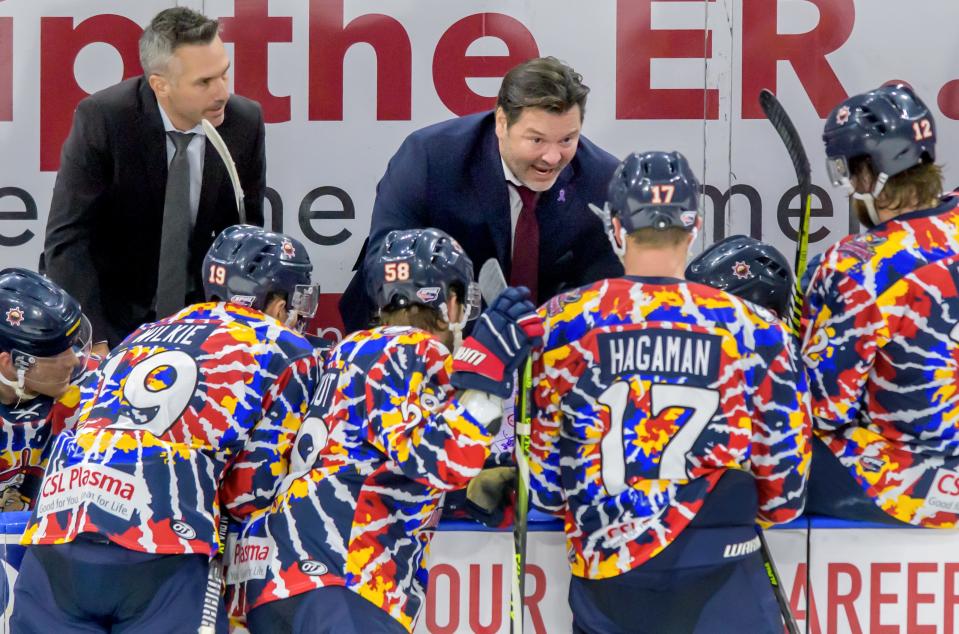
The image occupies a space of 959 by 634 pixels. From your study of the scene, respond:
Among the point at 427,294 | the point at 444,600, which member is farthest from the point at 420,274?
the point at 444,600

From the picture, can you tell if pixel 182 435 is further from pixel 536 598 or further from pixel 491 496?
pixel 536 598

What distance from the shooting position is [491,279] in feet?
14.6

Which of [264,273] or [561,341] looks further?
[264,273]

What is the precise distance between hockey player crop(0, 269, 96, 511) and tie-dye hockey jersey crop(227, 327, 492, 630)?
101cm

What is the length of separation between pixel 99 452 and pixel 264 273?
2.07 ft

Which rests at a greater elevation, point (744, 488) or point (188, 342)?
point (188, 342)

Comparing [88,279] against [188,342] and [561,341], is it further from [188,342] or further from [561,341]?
[561,341]

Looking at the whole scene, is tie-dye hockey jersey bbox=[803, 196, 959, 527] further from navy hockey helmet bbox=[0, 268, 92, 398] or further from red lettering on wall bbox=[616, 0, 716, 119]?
red lettering on wall bbox=[616, 0, 716, 119]

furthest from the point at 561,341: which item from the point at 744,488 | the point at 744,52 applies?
the point at 744,52

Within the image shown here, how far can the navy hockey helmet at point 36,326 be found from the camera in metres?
3.70

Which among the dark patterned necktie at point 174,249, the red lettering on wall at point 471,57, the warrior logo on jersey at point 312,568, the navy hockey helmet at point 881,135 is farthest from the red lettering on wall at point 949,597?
the red lettering on wall at point 471,57

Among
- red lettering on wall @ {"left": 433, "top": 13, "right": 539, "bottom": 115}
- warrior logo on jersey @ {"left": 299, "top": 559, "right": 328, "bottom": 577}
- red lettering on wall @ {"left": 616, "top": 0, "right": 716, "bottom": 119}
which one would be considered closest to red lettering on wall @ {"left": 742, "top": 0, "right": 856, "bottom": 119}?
red lettering on wall @ {"left": 616, "top": 0, "right": 716, "bottom": 119}

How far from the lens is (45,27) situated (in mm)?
5824

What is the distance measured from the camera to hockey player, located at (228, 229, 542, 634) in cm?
294
